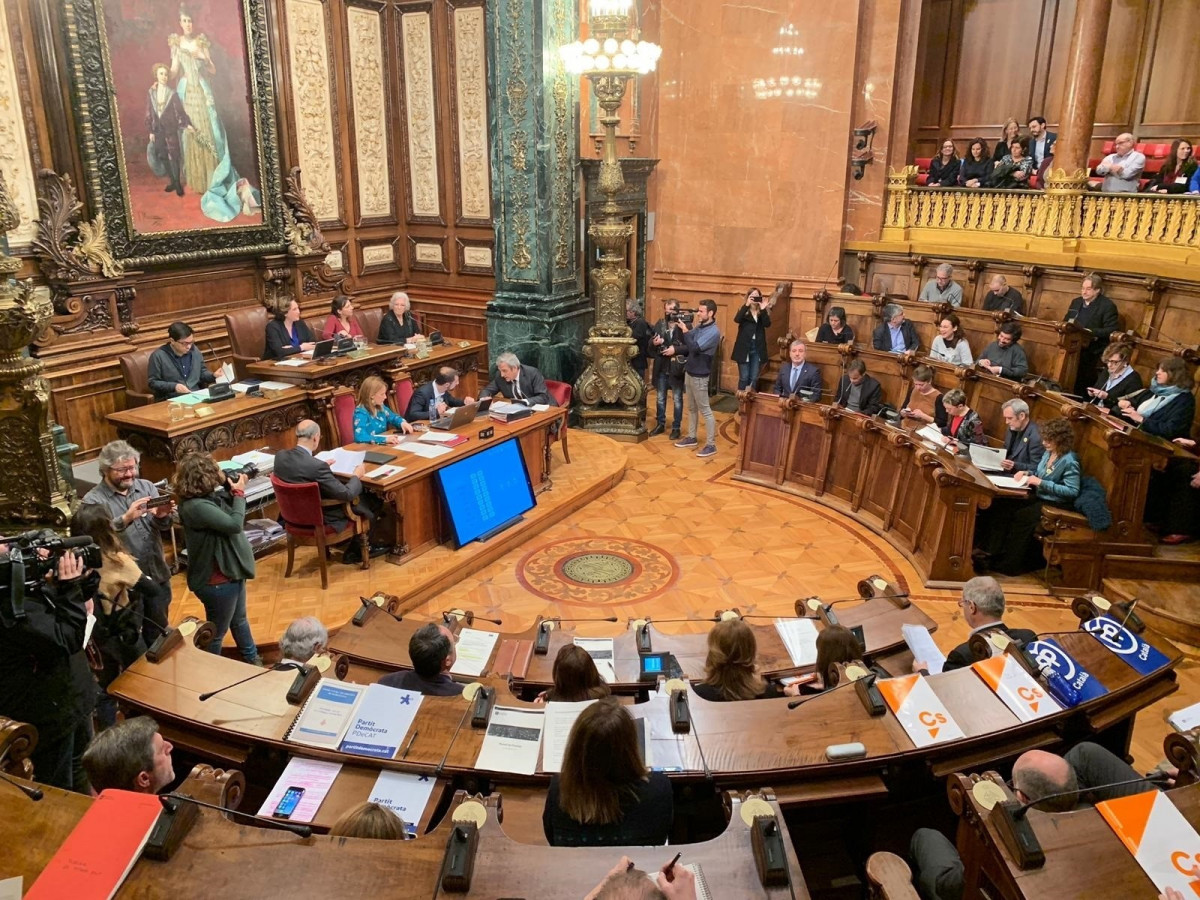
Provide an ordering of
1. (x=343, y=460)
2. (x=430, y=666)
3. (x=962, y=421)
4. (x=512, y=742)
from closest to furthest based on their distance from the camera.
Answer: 1. (x=512, y=742)
2. (x=430, y=666)
3. (x=343, y=460)
4. (x=962, y=421)

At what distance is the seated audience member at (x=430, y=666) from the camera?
3.39 meters

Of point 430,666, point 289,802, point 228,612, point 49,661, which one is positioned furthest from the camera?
point 228,612

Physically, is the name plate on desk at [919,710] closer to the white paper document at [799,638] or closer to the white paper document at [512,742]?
the white paper document at [799,638]

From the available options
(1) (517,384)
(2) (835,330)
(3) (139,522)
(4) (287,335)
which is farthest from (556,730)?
(2) (835,330)

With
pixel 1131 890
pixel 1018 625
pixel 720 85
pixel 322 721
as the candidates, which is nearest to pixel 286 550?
pixel 322 721

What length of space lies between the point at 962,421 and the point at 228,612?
506cm

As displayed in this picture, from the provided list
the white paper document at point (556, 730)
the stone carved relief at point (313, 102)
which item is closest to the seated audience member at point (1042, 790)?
the white paper document at point (556, 730)

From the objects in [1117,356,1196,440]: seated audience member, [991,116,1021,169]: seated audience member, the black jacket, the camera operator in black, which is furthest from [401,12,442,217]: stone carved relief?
the camera operator in black

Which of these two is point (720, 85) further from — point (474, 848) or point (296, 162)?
point (474, 848)

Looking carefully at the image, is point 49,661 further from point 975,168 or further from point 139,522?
point 975,168

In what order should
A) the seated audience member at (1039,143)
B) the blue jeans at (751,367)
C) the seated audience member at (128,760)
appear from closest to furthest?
1. the seated audience member at (128,760)
2. the blue jeans at (751,367)
3. the seated audience member at (1039,143)

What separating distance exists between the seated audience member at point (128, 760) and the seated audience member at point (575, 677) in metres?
1.31

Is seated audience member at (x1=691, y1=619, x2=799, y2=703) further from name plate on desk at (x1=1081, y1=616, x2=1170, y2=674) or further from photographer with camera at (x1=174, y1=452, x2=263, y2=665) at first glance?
photographer with camera at (x1=174, y1=452, x2=263, y2=665)

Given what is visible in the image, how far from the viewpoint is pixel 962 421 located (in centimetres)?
663
